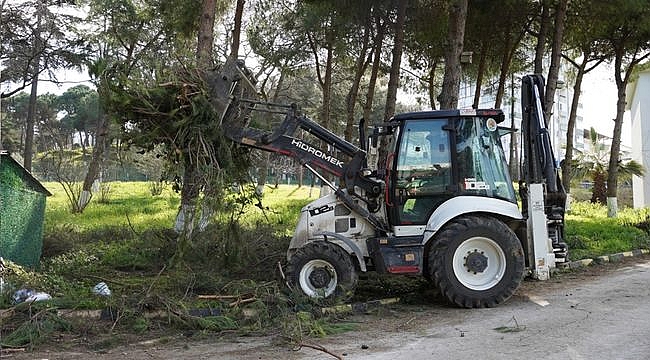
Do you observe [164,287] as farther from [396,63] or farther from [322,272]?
[396,63]

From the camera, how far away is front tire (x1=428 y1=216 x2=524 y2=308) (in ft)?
25.3

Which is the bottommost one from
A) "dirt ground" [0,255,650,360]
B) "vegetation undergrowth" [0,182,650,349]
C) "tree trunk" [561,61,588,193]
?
"dirt ground" [0,255,650,360]

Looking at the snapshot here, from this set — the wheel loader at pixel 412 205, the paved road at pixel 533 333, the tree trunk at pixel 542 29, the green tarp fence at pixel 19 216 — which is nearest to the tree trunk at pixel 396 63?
the tree trunk at pixel 542 29

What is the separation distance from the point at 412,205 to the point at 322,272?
1446mm

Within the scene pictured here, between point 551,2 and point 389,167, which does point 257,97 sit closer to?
point 389,167

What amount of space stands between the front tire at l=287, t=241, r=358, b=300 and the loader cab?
93 centimetres

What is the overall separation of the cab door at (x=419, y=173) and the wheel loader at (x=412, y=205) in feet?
0.04

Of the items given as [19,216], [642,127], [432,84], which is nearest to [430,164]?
[19,216]

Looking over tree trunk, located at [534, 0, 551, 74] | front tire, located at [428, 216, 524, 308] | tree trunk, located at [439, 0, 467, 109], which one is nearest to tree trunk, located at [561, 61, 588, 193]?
tree trunk, located at [534, 0, 551, 74]

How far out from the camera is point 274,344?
6207 millimetres

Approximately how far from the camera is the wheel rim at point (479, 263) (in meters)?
7.81

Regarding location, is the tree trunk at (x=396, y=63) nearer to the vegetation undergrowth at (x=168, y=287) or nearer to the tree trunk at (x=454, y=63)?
the tree trunk at (x=454, y=63)

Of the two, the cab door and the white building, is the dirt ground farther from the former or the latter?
the white building

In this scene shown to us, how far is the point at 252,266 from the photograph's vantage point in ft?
29.5
